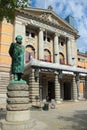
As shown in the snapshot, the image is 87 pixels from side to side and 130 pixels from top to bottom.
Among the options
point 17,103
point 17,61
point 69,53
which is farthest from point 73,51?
point 17,103

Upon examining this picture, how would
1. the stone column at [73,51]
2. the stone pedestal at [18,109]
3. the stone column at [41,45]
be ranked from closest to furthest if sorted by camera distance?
the stone pedestal at [18,109], the stone column at [41,45], the stone column at [73,51]

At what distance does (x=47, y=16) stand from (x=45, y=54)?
7284 millimetres

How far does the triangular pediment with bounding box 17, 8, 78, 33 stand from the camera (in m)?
35.9

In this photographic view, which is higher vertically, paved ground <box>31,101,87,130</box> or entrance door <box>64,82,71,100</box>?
entrance door <box>64,82,71,100</box>

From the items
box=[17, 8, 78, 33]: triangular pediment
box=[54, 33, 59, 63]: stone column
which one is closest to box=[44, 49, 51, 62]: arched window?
box=[54, 33, 59, 63]: stone column

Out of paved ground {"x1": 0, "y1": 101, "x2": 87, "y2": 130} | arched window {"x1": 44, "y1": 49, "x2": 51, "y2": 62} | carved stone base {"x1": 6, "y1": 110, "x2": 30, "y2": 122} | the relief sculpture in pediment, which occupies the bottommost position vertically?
paved ground {"x1": 0, "y1": 101, "x2": 87, "y2": 130}

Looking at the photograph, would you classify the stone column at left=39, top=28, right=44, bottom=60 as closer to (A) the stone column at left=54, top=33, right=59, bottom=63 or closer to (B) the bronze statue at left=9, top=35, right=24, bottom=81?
(A) the stone column at left=54, top=33, right=59, bottom=63

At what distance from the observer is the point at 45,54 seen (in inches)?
1475

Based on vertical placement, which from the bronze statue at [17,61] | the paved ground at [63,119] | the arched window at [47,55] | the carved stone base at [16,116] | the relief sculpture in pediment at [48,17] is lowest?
the paved ground at [63,119]

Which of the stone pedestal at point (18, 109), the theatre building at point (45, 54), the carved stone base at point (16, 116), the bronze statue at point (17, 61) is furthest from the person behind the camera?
the theatre building at point (45, 54)

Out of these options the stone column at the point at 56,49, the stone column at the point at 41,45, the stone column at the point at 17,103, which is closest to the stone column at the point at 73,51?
the stone column at the point at 56,49

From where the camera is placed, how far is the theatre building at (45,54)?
96.4 ft

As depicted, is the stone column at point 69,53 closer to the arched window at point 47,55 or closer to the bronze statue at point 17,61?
the arched window at point 47,55

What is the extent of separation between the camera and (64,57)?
4022 cm
